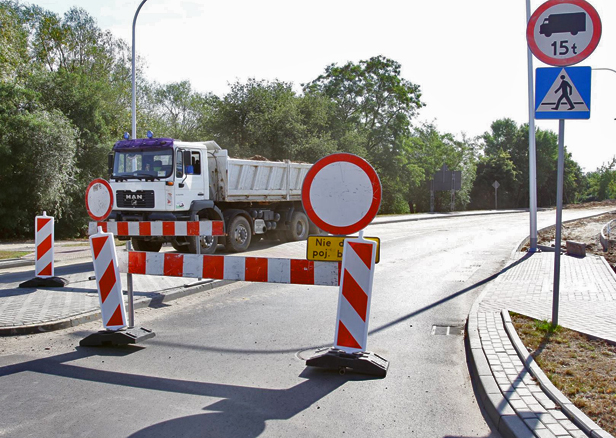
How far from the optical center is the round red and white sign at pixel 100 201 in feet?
25.0

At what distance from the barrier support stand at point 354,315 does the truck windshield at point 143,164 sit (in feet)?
31.0

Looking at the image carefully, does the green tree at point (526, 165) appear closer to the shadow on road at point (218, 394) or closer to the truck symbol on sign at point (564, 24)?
the truck symbol on sign at point (564, 24)

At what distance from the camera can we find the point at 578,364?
15.9 ft

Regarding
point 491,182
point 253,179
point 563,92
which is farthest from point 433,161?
point 563,92

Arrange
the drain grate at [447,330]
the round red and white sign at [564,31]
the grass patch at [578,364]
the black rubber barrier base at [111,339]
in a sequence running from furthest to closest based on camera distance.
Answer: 1. the drain grate at [447,330]
2. the round red and white sign at [564,31]
3. the black rubber barrier base at [111,339]
4. the grass patch at [578,364]

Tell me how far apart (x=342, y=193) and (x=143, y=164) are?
32.5 feet

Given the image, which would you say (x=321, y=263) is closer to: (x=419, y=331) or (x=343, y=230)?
(x=343, y=230)

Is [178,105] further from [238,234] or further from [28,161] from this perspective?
[238,234]

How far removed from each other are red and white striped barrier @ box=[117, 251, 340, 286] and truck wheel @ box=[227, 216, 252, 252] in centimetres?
914

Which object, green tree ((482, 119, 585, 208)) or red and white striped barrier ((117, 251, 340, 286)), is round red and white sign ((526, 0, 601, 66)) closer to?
→ red and white striped barrier ((117, 251, 340, 286))

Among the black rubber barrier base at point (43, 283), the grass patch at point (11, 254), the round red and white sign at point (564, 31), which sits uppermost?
the round red and white sign at point (564, 31)

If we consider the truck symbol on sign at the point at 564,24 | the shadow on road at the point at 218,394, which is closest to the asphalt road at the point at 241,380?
the shadow on road at the point at 218,394

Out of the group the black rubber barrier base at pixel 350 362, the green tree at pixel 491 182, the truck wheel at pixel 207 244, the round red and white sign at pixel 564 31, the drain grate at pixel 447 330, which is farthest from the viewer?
the green tree at pixel 491 182

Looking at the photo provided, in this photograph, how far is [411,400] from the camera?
434cm
